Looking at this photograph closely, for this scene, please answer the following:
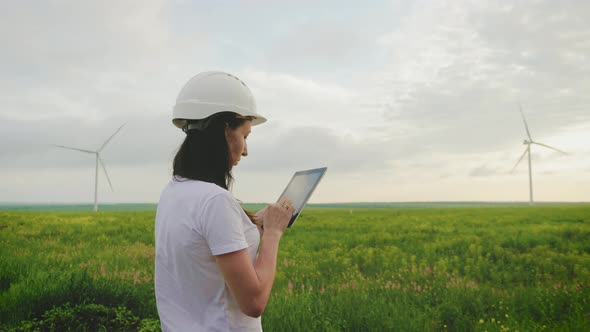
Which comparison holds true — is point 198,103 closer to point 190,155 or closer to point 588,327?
point 190,155

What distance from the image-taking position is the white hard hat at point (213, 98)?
86.0 inches

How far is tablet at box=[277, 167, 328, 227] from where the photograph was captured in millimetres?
2365

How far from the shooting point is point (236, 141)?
2.21 meters


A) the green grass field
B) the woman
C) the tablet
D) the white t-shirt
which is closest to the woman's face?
the woman

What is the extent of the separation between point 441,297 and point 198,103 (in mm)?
7256

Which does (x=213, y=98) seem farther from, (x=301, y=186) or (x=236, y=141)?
(x=301, y=186)

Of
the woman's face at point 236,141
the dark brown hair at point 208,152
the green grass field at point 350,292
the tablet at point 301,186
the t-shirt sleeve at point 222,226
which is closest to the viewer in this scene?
the t-shirt sleeve at point 222,226

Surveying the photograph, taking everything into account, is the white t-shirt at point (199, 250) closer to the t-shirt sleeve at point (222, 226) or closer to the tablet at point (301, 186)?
the t-shirt sleeve at point (222, 226)

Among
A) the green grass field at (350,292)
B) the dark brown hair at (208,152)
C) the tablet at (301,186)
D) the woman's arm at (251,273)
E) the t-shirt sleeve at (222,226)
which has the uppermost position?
the dark brown hair at (208,152)

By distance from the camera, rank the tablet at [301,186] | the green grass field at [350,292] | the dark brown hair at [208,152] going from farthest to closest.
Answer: the green grass field at [350,292] < the tablet at [301,186] < the dark brown hair at [208,152]

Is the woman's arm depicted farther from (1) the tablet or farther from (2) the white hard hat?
(2) the white hard hat

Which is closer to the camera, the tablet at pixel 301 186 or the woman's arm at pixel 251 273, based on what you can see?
the woman's arm at pixel 251 273

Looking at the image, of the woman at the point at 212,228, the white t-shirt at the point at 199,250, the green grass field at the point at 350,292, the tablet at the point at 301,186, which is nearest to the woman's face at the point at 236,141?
the woman at the point at 212,228

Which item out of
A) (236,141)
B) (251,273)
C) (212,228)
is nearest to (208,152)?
(236,141)
